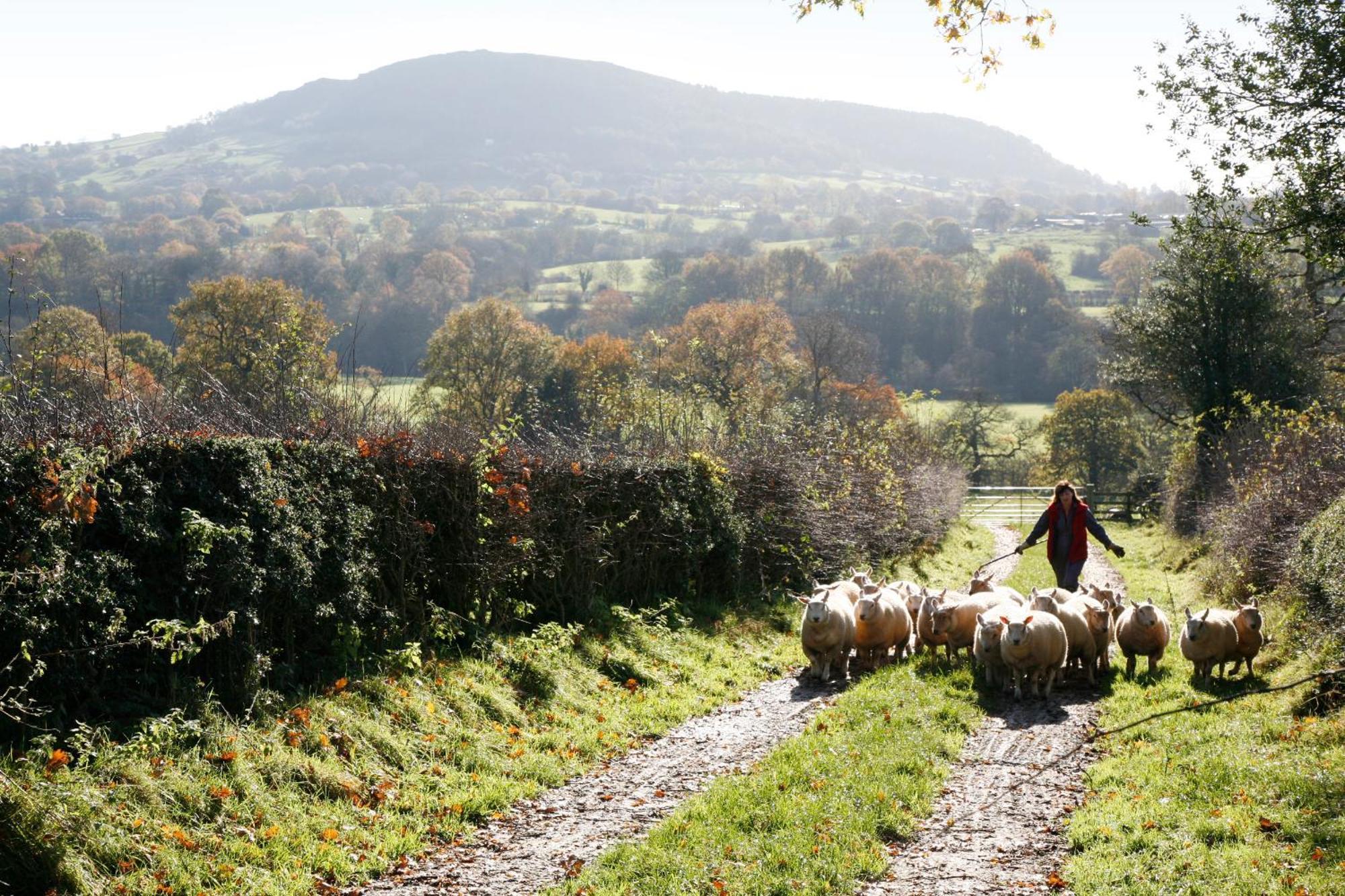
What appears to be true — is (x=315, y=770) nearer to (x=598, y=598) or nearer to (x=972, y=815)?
(x=972, y=815)

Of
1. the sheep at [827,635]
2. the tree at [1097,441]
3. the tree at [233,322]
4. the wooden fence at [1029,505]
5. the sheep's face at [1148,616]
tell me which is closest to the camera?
the sheep's face at [1148,616]

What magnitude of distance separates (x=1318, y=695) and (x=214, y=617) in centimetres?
1063

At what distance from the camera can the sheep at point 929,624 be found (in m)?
14.8

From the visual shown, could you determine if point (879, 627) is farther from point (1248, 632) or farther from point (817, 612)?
point (1248, 632)

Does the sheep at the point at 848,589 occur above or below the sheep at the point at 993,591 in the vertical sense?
below

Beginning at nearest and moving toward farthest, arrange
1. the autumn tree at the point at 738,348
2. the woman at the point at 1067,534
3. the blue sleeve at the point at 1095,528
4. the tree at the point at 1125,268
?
the blue sleeve at the point at 1095,528
the woman at the point at 1067,534
the autumn tree at the point at 738,348
the tree at the point at 1125,268

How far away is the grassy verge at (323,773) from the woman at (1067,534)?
5529 mm

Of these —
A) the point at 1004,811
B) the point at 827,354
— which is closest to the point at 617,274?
the point at 827,354

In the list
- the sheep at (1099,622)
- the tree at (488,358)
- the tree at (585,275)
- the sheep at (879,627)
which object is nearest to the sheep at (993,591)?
the sheep at (1099,622)

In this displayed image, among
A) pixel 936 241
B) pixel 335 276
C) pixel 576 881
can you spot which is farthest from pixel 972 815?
pixel 936 241

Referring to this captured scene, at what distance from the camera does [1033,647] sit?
1278 cm

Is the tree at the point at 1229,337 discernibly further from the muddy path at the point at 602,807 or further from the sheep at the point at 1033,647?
the muddy path at the point at 602,807

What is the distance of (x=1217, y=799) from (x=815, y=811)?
3.24m

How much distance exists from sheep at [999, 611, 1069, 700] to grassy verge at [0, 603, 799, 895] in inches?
143
